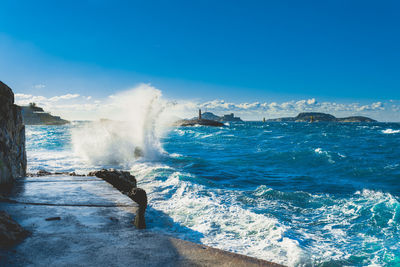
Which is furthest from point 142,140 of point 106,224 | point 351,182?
point 106,224

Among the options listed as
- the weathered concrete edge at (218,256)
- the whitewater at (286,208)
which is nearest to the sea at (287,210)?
the whitewater at (286,208)

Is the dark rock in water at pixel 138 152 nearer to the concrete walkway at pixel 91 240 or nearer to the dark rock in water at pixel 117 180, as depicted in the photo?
the dark rock in water at pixel 117 180


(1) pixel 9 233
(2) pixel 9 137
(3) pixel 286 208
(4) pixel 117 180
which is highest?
(2) pixel 9 137

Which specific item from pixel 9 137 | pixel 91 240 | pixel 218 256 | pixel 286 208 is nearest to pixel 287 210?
pixel 286 208

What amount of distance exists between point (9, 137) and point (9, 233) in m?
2.97

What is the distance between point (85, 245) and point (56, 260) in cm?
26

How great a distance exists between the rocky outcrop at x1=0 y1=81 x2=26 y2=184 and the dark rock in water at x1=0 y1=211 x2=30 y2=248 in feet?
6.72

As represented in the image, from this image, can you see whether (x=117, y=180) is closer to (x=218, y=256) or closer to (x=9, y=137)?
(x=9, y=137)

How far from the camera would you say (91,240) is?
7.15 ft

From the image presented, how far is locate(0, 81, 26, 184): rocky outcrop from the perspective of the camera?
13.5ft

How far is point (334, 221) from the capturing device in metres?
5.16

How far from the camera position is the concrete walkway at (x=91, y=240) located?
1.87 m

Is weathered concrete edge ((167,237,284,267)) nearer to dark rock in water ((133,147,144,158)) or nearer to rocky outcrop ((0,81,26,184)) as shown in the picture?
rocky outcrop ((0,81,26,184))

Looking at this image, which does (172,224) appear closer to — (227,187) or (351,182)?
(227,187)
